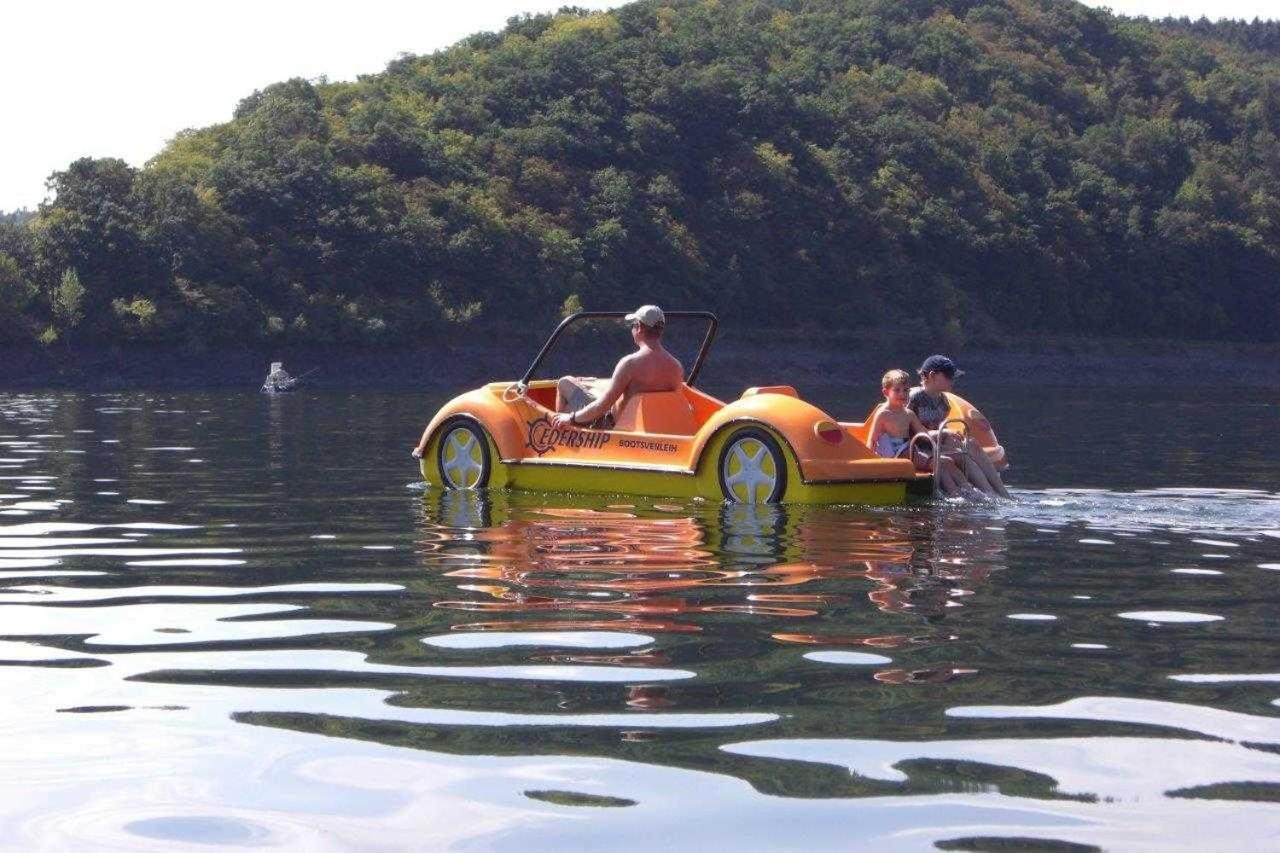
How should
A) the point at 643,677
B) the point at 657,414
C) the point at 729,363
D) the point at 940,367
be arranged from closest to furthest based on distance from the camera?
the point at 643,677
the point at 940,367
the point at 657,414
the point at 729,363

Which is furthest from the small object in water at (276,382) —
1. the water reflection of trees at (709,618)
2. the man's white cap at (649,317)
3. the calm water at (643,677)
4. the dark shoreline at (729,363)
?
the water reflection of trees at (709,618)

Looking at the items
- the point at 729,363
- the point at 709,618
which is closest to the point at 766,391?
the point at 709,618

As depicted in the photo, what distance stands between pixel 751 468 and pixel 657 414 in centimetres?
133

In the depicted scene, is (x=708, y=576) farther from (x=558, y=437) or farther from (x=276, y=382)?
(x=276, y=382)

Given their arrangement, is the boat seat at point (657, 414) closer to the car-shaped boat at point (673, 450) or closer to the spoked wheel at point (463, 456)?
the car-shaped boat at point (673, 450)

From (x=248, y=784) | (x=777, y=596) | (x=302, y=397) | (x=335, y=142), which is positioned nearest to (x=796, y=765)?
(x=248, y=784)

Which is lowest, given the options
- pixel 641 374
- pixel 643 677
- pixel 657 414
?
pixel 643 677

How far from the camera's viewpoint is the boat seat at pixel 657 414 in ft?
48.6

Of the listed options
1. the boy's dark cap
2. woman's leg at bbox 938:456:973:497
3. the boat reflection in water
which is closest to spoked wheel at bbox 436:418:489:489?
the boat reflection in water

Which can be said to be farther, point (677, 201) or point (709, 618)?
point (677, 201)

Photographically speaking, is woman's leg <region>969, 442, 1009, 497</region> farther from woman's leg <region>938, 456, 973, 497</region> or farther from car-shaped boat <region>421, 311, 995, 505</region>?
car-shaped boat <region>421, 311, 995, 505</region>

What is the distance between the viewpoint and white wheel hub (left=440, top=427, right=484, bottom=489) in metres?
15.6

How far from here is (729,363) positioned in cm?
8475

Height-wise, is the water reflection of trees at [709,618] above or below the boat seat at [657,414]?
below
